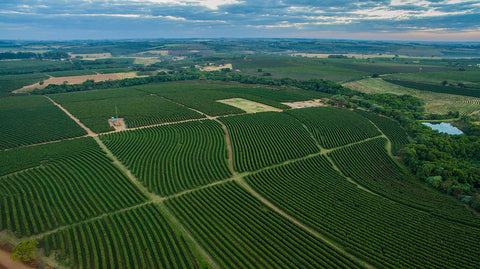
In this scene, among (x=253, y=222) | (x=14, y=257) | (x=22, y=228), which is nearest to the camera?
(x=14, y=257)

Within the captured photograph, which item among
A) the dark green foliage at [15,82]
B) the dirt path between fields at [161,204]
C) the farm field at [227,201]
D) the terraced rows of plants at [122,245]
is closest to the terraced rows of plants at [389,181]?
the farm field at [227,201]

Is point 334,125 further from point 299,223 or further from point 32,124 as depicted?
point 32,124

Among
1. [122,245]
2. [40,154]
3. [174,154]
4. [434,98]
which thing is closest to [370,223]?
[122,245]

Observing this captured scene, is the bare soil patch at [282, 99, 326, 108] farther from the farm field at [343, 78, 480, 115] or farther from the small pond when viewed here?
the farm field at [343, 78, 480, 115]

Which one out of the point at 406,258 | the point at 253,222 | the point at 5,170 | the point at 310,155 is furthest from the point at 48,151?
the point at 406,258

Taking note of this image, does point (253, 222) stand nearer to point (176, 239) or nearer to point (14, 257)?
point (176, 239)

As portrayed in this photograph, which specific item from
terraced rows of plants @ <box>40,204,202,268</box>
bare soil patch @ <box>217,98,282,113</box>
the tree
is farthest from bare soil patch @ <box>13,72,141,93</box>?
the tree
